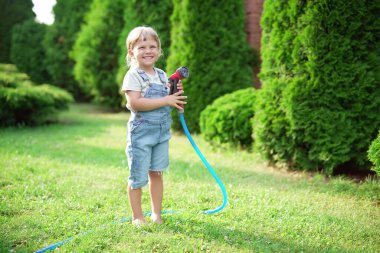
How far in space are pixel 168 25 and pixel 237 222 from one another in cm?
658

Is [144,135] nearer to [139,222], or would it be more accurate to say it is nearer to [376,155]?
[139,222]

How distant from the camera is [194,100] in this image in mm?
8094

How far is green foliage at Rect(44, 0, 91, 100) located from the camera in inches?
619

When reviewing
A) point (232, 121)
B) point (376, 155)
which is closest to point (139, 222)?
point (376, 155)

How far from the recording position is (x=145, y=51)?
10.5 ft

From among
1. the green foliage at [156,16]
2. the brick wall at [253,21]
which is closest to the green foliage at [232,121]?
the brick wall at [253,21]

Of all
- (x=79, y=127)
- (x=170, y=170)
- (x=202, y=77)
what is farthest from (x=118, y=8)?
(x=170, y=170)

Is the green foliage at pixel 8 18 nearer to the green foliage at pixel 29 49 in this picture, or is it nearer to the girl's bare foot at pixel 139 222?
the green foliage at pixel 29 49

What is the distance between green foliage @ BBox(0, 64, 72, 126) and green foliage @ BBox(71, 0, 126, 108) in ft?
9.46

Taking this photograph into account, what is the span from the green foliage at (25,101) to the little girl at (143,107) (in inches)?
243

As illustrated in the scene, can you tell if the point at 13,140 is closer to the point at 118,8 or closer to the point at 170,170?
the point at 170,170

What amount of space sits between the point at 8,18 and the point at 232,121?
15231 millimetres

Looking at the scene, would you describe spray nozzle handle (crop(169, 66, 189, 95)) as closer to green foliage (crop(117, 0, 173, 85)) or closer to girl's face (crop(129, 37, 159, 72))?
girl's face (crop(129, 37, 159, 72))

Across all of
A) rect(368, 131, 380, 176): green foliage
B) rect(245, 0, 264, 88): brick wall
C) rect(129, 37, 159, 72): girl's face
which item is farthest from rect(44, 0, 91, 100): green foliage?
rect(368, 131, 380, 176): green foliage
